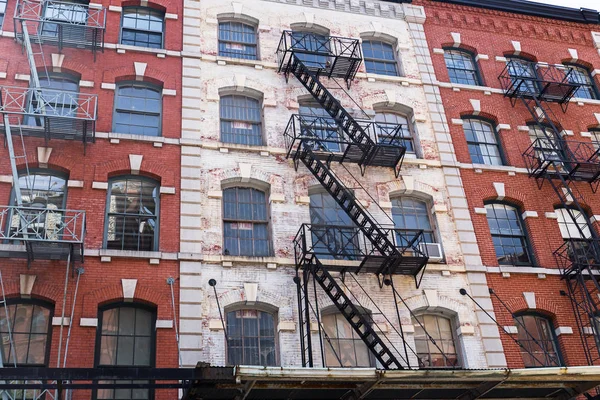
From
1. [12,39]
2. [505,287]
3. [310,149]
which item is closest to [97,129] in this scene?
[12,39]

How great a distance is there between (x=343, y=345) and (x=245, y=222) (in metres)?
4.41

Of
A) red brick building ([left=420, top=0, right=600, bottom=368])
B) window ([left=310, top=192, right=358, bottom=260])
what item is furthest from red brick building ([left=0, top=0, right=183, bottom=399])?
red brick building ([left=420, top=0, right=600, bottom=368])

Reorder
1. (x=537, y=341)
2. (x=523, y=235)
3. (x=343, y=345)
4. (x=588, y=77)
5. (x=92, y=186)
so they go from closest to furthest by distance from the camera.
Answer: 1. (x=343, y=345)
2. (x=92, y=186)
3. (x=537, y=341)
4. (x=523, y=235)
5. (x=588, y=77)

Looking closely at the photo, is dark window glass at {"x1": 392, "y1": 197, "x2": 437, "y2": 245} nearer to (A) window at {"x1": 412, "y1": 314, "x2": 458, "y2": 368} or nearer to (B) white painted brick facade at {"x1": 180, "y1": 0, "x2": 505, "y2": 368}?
(B) white painted brick facade at {"x1": 180, "y1": 0, "x2": 505, "y2": 368}

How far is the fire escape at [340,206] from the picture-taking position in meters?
17.7

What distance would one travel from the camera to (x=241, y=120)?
21.6 m

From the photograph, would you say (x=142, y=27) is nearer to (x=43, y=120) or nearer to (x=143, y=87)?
(x=143, y=87)

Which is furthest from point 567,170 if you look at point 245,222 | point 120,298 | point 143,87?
point 120,298

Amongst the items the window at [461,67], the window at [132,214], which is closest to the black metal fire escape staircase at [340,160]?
the window at [461,67]

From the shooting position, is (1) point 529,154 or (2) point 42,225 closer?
(2) point 42,225

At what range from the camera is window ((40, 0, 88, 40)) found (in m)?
20.8

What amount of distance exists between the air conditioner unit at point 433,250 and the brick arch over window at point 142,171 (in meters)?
7.48

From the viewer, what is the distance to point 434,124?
2311cm

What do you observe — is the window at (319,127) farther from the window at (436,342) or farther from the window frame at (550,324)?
the window frame at (550,324)
